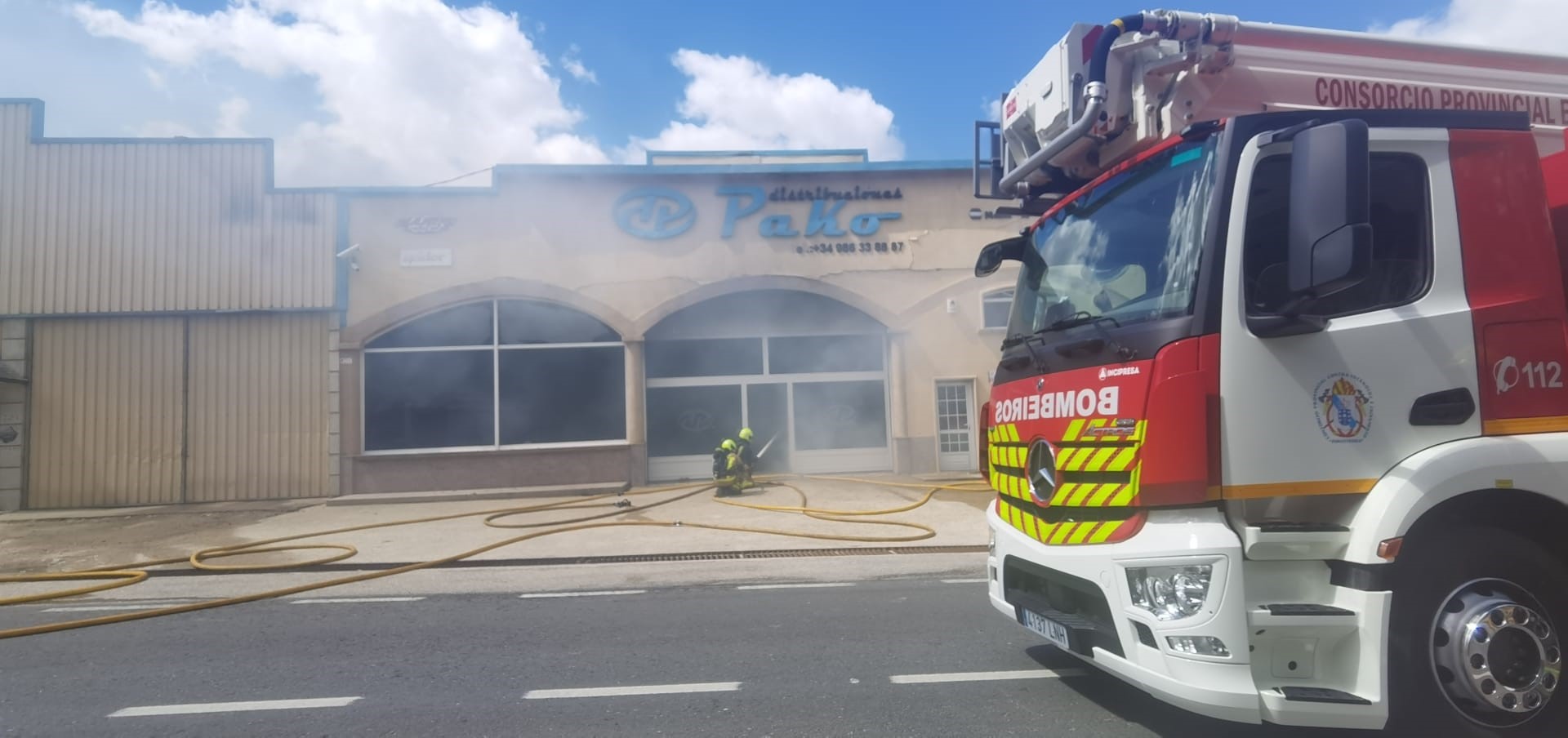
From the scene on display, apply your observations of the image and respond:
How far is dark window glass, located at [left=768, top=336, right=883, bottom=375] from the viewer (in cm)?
1457

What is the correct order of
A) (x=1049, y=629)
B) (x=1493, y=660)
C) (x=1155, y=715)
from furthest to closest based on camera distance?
(x=1155, y=715)
(x=1049, y=629)
(x=1493, y=660)

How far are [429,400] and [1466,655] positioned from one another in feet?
43.4

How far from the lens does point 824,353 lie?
48.0ft

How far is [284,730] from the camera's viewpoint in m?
3.86

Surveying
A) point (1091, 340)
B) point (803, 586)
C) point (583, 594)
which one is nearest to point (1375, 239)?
point (1091, 340)

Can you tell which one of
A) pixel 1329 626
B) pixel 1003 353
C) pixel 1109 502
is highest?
pixel 1003 353

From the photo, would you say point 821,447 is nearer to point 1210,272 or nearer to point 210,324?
point 210,324

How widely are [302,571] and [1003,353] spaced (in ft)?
22.9

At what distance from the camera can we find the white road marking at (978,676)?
14.1 ft

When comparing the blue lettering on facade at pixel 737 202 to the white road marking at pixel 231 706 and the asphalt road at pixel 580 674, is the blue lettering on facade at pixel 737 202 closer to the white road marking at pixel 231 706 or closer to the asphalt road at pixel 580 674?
the asphalt road at pixel 580 674

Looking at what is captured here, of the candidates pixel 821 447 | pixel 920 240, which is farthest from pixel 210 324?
pixel 920 240

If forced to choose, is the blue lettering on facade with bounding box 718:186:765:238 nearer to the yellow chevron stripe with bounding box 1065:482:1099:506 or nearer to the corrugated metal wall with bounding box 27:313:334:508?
the corrugated metal wall with bounding box 27:313:334:508

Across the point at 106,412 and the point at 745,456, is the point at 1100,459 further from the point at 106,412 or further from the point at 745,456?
the point at 106,412

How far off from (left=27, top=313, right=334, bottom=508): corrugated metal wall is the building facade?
0.03 m
